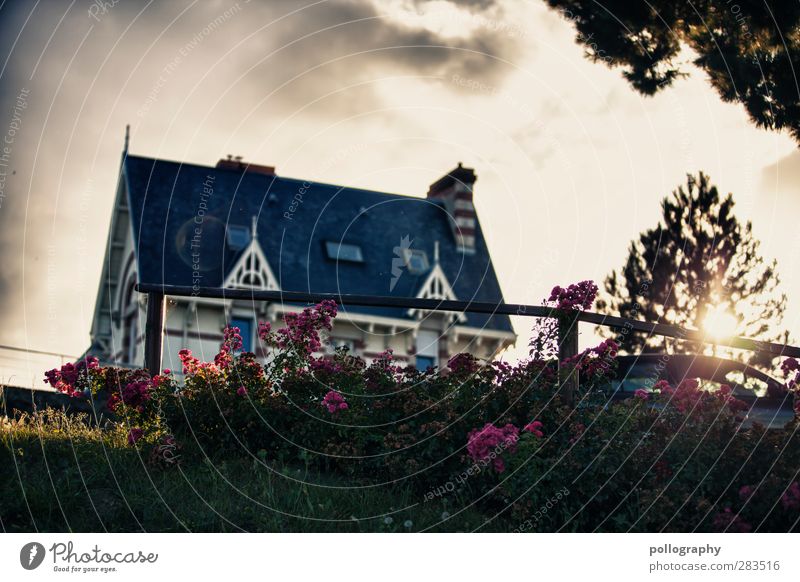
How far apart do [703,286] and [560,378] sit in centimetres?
1515

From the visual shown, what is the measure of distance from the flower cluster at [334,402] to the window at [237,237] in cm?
2251

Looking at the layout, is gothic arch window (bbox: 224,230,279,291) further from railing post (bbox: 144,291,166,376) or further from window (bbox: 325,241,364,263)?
railing post (bbox: 144,291,166,376)

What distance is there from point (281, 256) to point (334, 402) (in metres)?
22.8

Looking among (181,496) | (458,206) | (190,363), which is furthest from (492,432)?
(458,206)

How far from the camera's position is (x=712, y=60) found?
1106cm

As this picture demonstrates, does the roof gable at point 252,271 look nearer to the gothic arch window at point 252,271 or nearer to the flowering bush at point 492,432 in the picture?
the gothic arch window at point 252,271

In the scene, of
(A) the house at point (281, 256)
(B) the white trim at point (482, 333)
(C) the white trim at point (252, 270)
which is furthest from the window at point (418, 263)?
(C) the white trim at point (252, 270)

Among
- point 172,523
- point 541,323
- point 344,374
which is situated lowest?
point 172,523

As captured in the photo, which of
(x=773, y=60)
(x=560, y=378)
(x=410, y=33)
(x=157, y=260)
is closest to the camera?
(x=560, y=378)

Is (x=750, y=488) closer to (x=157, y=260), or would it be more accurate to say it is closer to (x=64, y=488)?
(x=64, y=488)

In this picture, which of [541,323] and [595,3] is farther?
[595,3]

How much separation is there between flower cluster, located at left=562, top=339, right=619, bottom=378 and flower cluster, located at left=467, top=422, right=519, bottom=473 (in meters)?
1.27

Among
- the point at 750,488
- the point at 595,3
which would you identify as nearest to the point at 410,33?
the point at 595,3

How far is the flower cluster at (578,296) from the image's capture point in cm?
884
